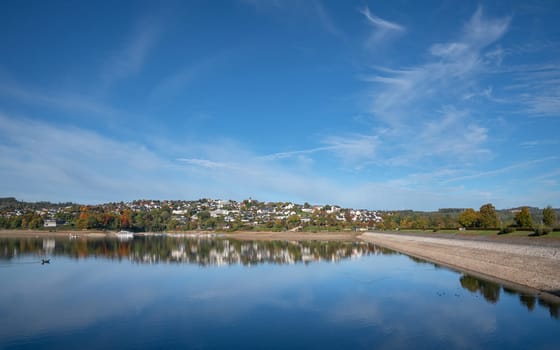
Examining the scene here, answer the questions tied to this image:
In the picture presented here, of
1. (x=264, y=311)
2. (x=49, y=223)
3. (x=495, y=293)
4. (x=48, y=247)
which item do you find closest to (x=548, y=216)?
(x=495, y=293)

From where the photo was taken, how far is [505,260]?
34.0m

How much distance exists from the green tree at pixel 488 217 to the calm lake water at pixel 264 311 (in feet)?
134

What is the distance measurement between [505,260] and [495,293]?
349 inches

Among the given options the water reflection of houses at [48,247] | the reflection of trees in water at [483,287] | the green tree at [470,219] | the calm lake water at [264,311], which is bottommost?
the reflection of trees in water at [483,287]

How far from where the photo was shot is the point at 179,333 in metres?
16.9

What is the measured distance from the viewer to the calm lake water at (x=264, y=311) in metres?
16.2

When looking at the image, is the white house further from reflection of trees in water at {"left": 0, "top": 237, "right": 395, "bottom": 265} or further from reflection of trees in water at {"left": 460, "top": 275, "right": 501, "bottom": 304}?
reflection of trees in water at {"left": 460, "top": 275, "right": 501, "bottom": 304}

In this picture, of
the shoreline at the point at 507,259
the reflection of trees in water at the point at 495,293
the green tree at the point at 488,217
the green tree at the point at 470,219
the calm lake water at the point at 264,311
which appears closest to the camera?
the calm lake water at the point at 264,311

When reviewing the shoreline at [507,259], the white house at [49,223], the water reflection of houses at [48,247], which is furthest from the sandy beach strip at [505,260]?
the white house at [49,223]

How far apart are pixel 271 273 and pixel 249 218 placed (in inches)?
5306

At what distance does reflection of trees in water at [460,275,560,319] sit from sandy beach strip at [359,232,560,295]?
135cm

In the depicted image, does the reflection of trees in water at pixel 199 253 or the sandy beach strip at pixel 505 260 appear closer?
the sandy beach strip at pixel 505 260

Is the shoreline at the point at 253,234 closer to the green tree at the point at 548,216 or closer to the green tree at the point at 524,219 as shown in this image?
the green tree at the point at 524,219

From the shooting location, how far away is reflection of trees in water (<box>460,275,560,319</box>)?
21547 millimetres
